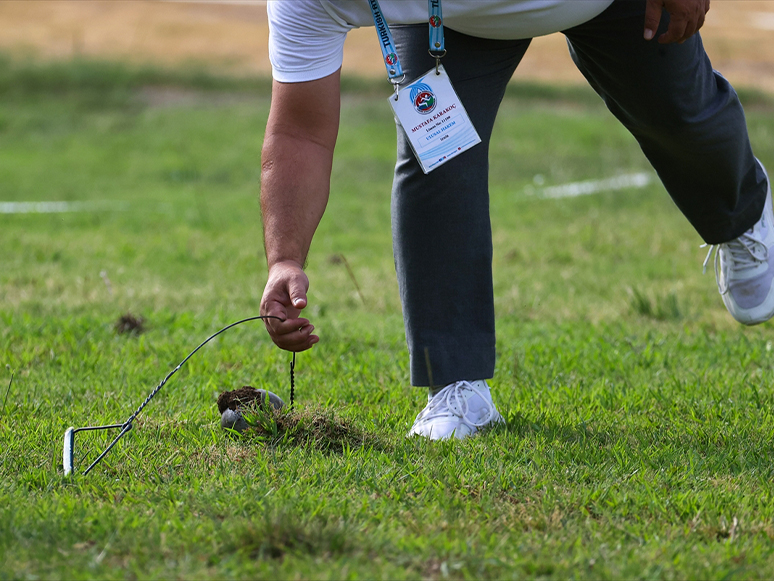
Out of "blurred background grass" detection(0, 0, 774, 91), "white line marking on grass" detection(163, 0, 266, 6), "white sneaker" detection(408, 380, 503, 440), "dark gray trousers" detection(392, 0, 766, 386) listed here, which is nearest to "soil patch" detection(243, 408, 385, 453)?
"white sneaker" detection(408, 380, 503, 440)

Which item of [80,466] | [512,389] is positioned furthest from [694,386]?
[80,466]

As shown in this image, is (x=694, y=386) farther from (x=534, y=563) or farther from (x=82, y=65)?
(x=82, y=65)

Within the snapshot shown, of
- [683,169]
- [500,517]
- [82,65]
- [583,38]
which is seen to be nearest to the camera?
[500,517]

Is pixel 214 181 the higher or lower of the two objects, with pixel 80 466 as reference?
higher

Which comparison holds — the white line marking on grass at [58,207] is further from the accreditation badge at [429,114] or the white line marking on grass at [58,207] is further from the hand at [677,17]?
the hand at [677,17]

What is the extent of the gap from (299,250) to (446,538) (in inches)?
36.1

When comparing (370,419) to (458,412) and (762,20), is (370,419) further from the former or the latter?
(762,20)

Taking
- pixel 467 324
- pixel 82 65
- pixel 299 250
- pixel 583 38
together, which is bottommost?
pixel 467 324

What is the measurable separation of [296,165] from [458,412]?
862 mm

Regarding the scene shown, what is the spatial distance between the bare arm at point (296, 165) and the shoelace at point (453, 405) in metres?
0.61

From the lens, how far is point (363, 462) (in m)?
2.25

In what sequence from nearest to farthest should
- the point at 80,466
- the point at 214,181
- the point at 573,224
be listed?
the point at 80,466
the point at 573,224
the point at 214,181

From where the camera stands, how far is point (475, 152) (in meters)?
2.57

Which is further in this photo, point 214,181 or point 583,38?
point 214,181
